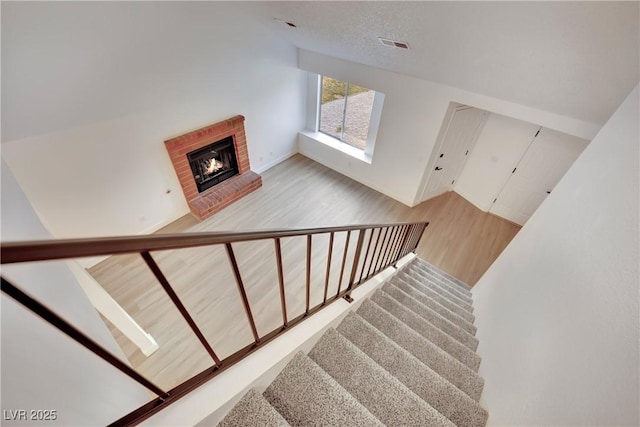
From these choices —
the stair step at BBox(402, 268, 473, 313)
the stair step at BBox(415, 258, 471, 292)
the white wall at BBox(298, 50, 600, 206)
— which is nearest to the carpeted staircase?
the stair step at BBox(402, 268, 473, 313)

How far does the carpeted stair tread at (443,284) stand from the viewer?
9.45ft

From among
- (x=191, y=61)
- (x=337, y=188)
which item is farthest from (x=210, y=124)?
(x=337, y=188)

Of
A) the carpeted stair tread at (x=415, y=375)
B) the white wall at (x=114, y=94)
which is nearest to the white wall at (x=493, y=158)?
the white wall at (x=114, y=94)

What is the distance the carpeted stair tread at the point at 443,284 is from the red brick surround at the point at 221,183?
313 centimetres

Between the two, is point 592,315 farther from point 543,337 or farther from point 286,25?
point 286,25

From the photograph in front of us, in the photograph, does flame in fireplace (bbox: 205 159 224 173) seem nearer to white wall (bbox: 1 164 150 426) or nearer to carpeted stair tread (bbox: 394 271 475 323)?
white wall (bbox: 1 164 150 426)

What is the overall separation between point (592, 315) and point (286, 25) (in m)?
4.15

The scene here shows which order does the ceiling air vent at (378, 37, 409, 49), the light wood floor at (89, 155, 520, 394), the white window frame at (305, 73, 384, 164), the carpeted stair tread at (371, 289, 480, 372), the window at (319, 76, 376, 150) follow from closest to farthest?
1. the carpeted stair tread at (371, 289, 480, 372)
2. the ceiling air vent at (378, 37, 409, 49)
3. the light wood floor at (89, 155, 520, 394)
4. the white window frame at (305, 73, 384, 164)
5. the window at (319, 76, 376, 150)

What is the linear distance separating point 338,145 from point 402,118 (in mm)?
1594

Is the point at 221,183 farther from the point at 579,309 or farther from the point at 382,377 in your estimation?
the point at 579,309

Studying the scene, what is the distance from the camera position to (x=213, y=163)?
4422 millimetres

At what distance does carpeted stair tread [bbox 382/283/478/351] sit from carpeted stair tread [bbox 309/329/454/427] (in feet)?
3.13

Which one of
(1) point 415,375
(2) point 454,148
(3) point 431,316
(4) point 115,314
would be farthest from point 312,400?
(2) point 454,148

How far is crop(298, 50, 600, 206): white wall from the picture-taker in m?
3.46
